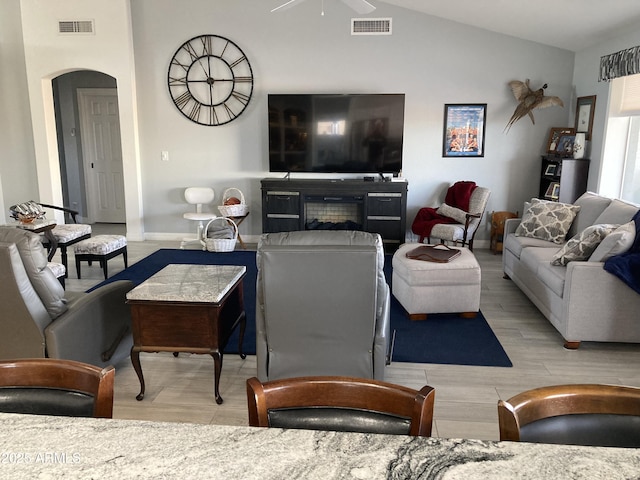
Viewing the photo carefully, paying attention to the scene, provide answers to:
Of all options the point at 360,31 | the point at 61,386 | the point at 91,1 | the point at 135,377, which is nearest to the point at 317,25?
the point at 360,31

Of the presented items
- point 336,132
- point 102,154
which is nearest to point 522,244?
point 336,132

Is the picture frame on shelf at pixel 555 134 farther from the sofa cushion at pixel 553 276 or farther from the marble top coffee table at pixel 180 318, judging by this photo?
the marble top coffee table at pixel 180 318

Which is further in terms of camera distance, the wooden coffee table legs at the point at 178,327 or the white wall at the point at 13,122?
the white wall at the point at 13,122

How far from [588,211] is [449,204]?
1.95 m

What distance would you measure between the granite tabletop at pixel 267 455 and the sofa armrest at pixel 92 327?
1773 millimetres

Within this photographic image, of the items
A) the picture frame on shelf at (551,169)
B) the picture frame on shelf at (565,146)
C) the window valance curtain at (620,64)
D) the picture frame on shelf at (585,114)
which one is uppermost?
the window valance curtain at (620,64)

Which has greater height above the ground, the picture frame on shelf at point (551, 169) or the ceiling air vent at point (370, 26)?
the ceiling air vent at point (370, 26)

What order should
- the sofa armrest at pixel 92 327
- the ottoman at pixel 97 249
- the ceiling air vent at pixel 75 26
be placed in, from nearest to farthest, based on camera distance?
the sofa armrest at pixel 92 327, the ottoman at pixel 97 249, the ceiling air vent at pixel 75 26

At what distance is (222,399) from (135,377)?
2.16 feet

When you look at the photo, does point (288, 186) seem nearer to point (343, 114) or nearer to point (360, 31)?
point (343, 114)

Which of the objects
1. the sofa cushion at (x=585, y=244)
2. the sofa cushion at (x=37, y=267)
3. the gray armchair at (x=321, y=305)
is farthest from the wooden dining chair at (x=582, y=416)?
the sofa cushion at (x=585, y=244)

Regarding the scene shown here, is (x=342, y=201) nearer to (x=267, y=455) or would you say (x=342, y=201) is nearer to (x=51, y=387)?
(x=51, y=387)

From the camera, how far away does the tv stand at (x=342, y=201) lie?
6.34m

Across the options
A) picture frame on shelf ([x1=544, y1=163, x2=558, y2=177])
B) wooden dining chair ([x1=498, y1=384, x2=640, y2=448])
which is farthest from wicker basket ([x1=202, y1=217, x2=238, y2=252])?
wooden dining chair ([x1=498, y1=384, x2=640, y2=448])
